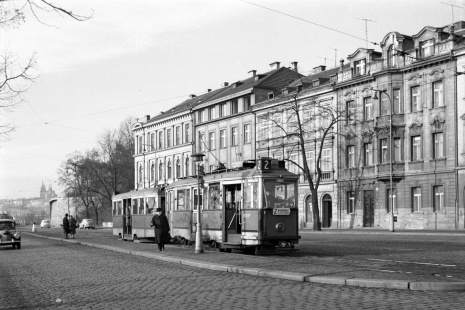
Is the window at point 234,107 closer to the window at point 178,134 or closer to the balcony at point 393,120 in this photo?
the window at point 178,134

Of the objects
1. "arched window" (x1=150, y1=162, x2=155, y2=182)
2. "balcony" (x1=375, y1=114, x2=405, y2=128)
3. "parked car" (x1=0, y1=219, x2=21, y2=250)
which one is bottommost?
"parked car" (x1=0, y1=219, x2=21, y2=250)

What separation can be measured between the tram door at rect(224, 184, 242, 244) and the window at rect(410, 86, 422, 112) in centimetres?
2956

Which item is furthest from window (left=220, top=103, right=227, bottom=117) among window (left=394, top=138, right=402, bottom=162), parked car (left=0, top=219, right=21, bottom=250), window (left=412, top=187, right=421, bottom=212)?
parked car (left=0, top=219, right=21, bottom=250)

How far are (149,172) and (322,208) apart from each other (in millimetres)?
41481

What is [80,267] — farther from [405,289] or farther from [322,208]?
[322,208]

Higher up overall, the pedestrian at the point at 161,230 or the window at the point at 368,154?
the window at the point at 368,154

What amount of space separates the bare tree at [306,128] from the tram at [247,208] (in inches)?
1133

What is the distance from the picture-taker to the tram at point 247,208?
23.6 meters

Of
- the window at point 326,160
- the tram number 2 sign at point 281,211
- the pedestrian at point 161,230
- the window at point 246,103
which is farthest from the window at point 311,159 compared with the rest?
the tram number 2 sign at point 281,211

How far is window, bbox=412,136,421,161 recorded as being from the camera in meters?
51.3

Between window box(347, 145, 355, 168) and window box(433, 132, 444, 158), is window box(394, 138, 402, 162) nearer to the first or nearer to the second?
window box(433, 132, 444, 158)

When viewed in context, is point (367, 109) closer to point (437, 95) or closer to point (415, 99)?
point (415, 99)

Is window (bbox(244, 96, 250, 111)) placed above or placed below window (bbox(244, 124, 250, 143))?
above

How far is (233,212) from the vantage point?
25.5m
